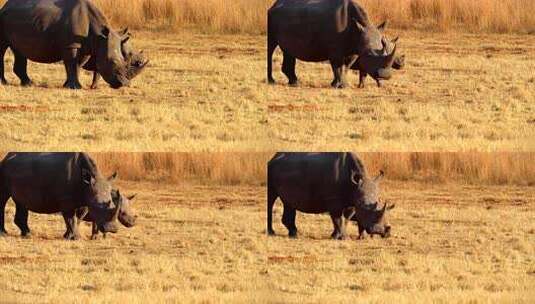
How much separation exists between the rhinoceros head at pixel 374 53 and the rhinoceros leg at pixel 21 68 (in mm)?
3304

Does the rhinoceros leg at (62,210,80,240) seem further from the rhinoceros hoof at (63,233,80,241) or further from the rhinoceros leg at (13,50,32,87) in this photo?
the rhinoceros leg at (13,50,32,87)

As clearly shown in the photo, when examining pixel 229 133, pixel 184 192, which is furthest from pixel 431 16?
pixel 229 133

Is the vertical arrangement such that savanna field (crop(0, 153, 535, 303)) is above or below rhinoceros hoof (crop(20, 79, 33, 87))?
below

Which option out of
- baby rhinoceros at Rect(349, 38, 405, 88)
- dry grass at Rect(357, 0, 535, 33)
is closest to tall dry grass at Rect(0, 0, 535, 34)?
dry grass at Rect(357, 0, 535, 33)

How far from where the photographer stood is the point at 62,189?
28.1m

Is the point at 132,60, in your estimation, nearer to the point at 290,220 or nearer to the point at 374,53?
the point at 290,220

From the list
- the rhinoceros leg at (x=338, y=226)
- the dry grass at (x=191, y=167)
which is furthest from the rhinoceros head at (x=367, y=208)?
the dry grass at (x=191, y=167)

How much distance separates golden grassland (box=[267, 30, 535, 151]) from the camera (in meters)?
27.2

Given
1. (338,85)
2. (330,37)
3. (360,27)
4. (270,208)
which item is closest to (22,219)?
(270,208)

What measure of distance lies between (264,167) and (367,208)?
1.62 metres

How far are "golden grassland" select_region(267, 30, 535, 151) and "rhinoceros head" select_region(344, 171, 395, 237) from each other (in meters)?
0.78

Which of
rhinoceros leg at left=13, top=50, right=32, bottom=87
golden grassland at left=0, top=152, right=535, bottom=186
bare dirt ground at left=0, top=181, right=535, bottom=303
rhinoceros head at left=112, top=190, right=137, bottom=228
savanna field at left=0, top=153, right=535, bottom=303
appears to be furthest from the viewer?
golden grassland at left=0, top=152, right=535, bottom=186

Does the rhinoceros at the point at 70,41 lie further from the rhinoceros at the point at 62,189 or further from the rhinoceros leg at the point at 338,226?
the rhinoceros leg at the point at 338,226

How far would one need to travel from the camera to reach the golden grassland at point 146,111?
88.2 feet
